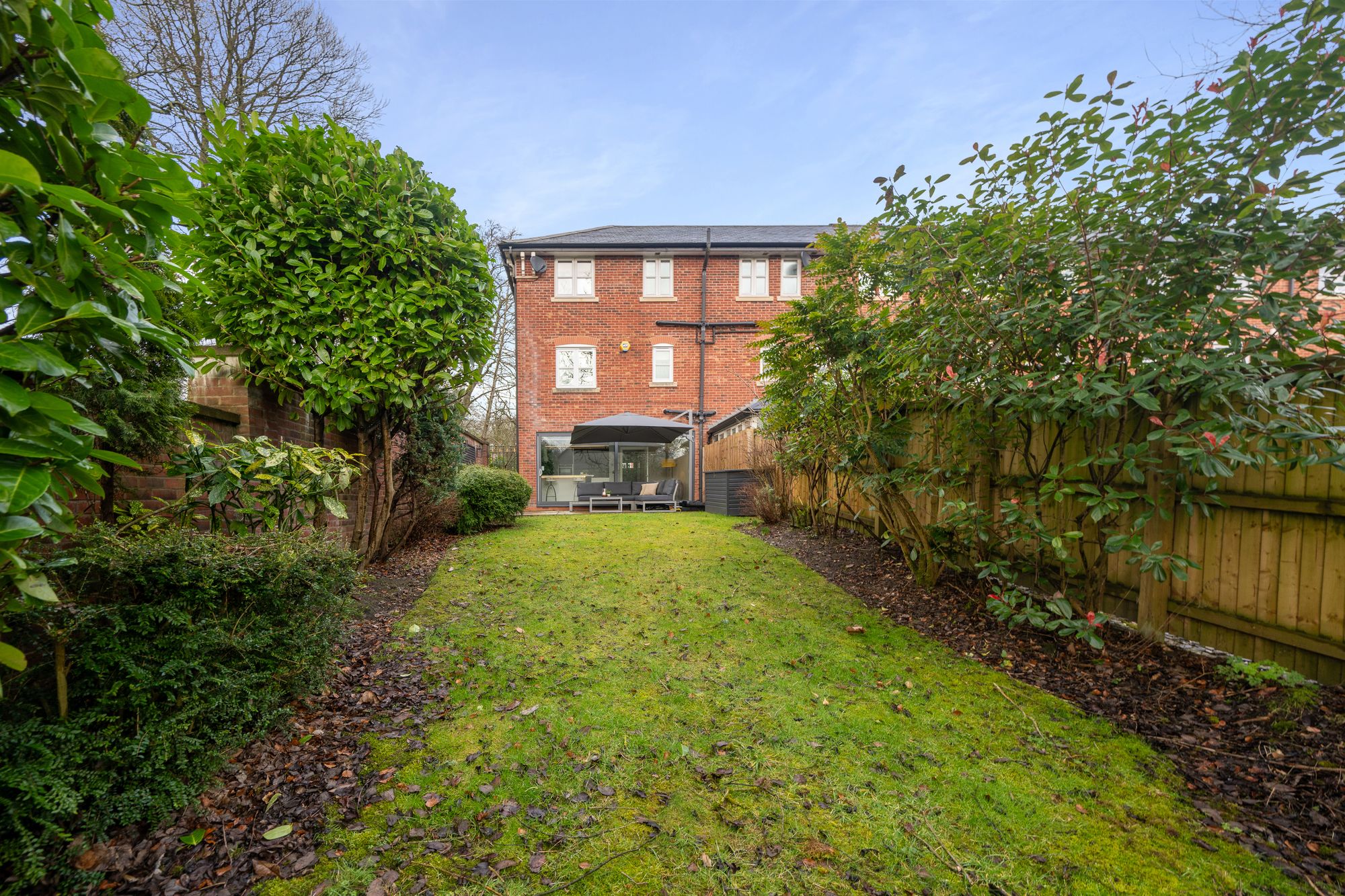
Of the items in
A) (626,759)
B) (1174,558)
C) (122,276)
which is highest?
(122,276)

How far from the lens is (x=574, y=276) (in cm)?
1507

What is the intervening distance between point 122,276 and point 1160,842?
3408 mm

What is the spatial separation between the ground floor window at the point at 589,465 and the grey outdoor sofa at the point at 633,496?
561 mm

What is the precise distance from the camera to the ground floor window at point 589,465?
47.5 ft

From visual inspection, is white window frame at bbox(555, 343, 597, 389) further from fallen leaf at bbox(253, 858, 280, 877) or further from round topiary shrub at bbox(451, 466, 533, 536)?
fallen leaf at bbox(253, 858, 280, 877)

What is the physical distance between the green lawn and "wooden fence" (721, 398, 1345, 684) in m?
1.00

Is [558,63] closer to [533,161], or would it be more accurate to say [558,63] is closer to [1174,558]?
[533,161]

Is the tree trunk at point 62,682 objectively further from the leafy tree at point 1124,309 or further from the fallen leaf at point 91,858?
the leafy tree at point 1124,309

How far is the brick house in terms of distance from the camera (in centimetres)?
1469

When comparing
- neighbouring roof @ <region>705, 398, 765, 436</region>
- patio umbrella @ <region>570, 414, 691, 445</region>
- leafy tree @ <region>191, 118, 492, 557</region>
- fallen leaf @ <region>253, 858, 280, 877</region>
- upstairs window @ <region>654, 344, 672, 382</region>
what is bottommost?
fallen leaf @ <region>253, 858, 280, 877</region>

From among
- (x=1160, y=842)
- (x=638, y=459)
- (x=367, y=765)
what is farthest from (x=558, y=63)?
(x=1160, y=842)

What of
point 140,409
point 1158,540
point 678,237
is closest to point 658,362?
point 678,237

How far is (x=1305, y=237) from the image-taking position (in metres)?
2.26

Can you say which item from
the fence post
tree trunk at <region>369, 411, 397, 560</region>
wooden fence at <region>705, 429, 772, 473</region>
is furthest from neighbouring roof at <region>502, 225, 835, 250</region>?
the fence post
